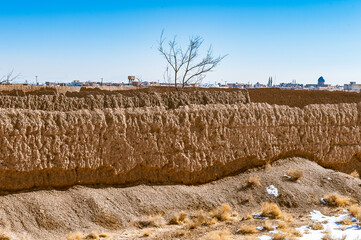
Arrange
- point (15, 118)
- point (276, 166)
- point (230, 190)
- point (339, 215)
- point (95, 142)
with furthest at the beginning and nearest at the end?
point (276, 166)
point (230, 190)
point (339, 215)
point (95, 142)
point (15, 118)

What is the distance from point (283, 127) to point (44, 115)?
6833 millimetres

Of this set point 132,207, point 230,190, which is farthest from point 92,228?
point 230,190

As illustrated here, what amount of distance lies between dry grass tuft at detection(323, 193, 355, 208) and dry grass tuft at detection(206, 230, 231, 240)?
154 inches

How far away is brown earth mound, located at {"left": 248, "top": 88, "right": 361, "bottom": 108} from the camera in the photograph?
15758mm

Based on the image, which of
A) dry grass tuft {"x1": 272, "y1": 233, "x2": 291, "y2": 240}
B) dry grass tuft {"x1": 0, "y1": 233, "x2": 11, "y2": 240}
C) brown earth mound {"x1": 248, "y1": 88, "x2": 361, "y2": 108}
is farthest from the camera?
brown earth mound {"x1": 248, "y1": 88, "x2": 361, "y2": 108}

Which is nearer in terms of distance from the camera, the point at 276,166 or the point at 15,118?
the point at 15,118

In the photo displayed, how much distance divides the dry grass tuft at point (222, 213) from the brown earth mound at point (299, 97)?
7257 mm

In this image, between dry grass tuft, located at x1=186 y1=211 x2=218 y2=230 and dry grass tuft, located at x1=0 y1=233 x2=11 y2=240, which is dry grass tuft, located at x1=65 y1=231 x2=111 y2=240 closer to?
dry grass tuft, located at x1=0 y1=233 x2=11 y2=240

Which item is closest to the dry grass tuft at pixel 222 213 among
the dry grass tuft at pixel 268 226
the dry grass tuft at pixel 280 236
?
the dry grass tuft at pixel 268 226

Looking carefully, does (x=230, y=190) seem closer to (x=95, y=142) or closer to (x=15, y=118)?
(x=95, y=142)

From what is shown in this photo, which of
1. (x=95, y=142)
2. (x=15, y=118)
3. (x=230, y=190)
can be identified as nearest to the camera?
(x=15, y=118)

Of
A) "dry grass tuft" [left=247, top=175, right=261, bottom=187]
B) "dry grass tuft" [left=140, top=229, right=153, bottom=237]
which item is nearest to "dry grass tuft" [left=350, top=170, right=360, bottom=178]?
"dry grass tuft" [left=247, top=175, right=261, bottom=187]

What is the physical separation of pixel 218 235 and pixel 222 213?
1689 millimetres

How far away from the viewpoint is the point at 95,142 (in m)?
9.15
